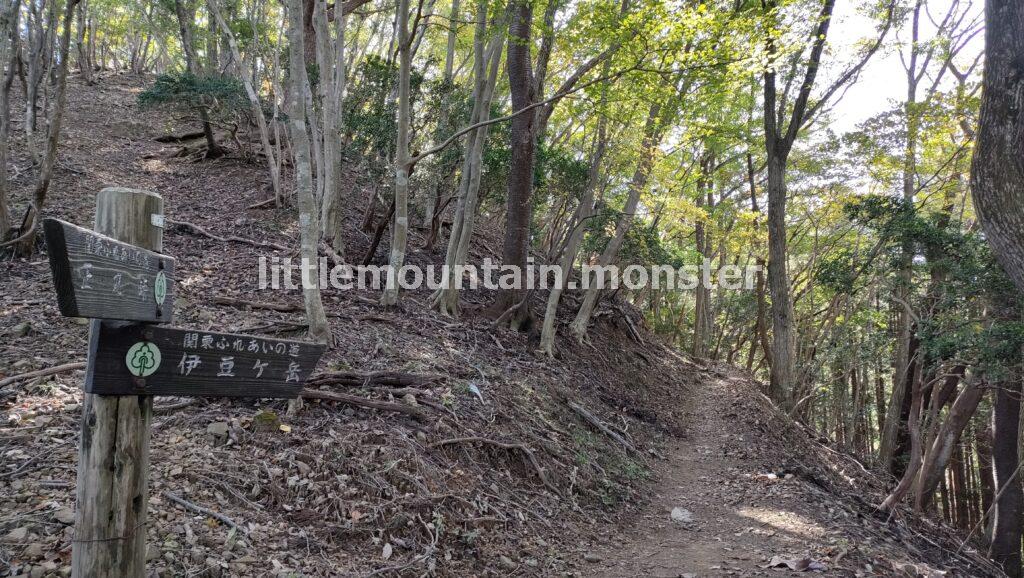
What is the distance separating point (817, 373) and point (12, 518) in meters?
19.5

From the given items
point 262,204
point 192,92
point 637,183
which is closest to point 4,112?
point 262,204

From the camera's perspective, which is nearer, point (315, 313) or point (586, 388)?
point (315, 313)

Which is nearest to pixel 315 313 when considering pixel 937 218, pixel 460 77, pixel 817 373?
pixel 937 218

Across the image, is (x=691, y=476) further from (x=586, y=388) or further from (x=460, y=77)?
(x=460, y=77)

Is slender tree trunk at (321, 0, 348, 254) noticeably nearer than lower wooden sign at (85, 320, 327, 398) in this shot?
No

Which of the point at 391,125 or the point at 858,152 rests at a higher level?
the point at 858,152

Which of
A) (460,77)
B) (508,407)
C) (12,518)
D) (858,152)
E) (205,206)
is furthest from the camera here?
(460,77)

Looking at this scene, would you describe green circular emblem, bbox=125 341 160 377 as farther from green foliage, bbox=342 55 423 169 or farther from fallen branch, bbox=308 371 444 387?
green foliage, bbox=342 55 423 169

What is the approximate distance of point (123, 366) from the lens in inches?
80.5

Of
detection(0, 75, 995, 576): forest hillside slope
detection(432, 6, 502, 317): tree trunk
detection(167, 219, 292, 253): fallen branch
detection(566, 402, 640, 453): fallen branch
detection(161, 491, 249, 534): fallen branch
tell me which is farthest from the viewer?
detection(167, 219, 292, 253): fallen branch

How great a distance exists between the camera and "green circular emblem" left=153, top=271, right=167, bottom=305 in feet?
7.07

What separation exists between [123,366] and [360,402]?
3243mm

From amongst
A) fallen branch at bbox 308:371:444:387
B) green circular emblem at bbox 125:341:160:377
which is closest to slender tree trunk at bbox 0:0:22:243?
fallen branch at bbox 308:371:444:387

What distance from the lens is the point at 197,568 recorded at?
3082mm
